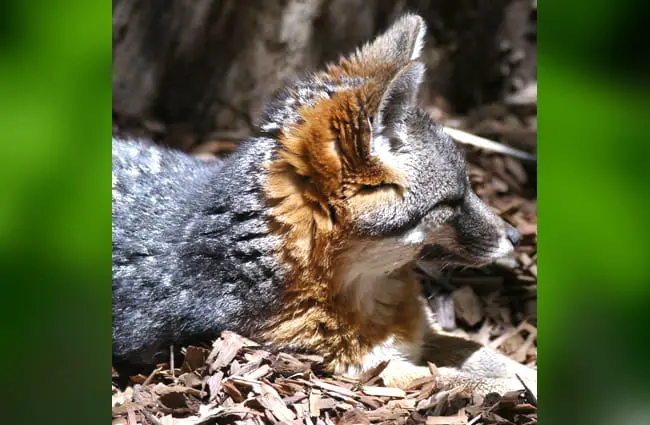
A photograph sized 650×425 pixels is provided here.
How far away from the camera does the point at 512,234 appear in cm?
364

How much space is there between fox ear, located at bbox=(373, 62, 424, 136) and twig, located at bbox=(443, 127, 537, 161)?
0.99m

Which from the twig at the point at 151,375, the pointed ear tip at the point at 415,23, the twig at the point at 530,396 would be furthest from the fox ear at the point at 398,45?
the twig at the point at 151,375

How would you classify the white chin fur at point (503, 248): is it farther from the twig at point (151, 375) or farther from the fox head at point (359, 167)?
the twig at point (151, 375)

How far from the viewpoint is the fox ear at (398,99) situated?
2975 mm

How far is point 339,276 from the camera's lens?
3.26 meters

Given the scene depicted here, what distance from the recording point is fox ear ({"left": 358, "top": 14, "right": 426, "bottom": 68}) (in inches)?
132

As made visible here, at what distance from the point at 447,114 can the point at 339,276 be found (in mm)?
1526
